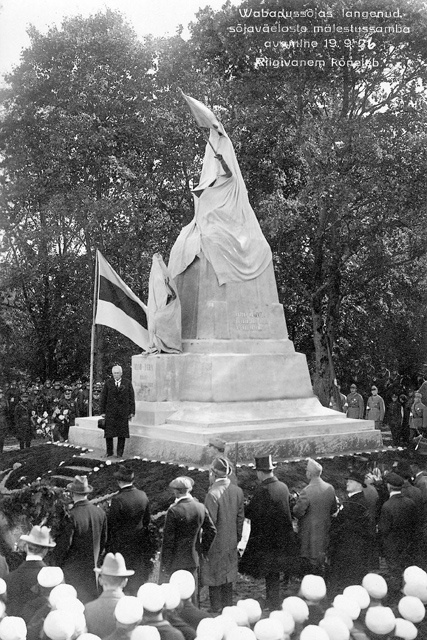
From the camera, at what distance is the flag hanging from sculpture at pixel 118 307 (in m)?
14.3

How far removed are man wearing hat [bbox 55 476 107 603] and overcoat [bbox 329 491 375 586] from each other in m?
2.04

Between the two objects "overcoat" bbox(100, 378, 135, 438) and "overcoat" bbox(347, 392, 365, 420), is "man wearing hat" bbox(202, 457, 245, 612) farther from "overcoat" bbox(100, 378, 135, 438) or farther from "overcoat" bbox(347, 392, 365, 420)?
"overcoat" bbox(347, 392, 365, 420)

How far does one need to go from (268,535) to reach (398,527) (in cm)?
116

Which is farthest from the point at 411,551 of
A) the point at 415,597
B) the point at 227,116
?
the point at 227,116

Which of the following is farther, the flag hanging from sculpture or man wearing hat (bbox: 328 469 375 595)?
the flag hanging from sculpture

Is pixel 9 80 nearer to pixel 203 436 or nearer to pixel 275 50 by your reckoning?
pixel 275 50

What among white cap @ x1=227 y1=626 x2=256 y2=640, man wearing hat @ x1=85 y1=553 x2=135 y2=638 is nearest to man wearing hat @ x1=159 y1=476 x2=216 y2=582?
man wearing hat @ x1=85 y1=553 x2=135 y2=638

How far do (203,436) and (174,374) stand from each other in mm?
1983

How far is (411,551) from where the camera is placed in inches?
274

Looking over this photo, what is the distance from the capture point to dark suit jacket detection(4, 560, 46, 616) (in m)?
4.55

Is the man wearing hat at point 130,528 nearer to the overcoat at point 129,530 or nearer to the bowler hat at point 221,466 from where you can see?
the overcoat at point 129,530

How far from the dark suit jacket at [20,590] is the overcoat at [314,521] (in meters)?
2.84

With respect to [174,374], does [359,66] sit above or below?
Answer: above

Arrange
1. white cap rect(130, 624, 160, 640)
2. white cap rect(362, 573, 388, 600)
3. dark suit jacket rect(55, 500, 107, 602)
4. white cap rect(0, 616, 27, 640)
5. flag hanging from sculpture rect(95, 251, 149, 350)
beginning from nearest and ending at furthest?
white cap rect(130, 624, 160, 640)
white cap rect(0, 616, 27, 640)
white cap rect(362, 573, 388, 600)
dark suit jacket rect(55, 500, 107, 602)
flag hanging from sculpture rect(95, 251, 149, 350)
